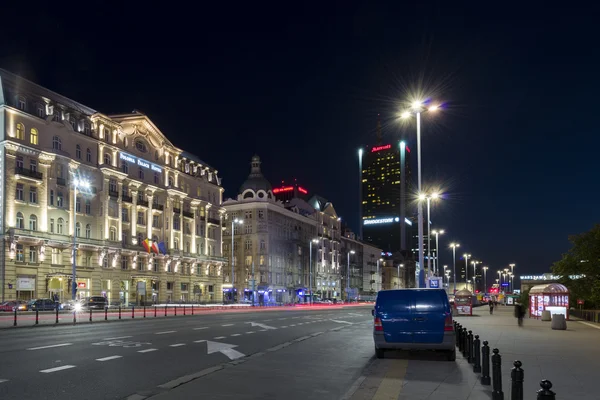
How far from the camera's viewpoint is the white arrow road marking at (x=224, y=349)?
51.9 ft

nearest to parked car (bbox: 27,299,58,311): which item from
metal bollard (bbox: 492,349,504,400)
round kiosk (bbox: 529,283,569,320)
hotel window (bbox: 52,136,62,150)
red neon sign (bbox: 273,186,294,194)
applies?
hotel window (bbox: 52,136,62,150)

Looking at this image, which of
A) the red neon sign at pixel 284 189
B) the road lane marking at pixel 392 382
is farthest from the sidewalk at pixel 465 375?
the red neon sign at pixel 284 189

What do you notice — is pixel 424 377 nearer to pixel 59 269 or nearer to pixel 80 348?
pixel 80 348

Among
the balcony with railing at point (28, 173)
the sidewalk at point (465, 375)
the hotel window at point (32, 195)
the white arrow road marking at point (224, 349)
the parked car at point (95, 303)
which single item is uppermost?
the balcony with railing at point (28, 173)

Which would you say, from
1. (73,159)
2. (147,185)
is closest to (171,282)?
(147,185)

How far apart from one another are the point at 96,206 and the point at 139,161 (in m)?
10.0

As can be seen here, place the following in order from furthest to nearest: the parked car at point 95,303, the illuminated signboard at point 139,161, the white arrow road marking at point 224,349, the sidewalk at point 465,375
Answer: the illuminated signboard at point 139,161 → the parked car at point 95,303 → the white arrow road marking at point 224,349 → the sidewalk at point 465,375

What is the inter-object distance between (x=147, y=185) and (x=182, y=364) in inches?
2601

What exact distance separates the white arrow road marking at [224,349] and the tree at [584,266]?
25.9 metres

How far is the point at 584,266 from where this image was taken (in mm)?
40406

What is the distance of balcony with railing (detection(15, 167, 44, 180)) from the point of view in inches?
2235

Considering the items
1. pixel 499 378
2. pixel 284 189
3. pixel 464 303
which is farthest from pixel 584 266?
pixel 284 189

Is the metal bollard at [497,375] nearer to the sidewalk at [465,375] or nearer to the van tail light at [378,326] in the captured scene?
the sidewalk at [465,375]

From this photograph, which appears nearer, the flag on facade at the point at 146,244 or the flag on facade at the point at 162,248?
the flag on facade at the point at 146,244
